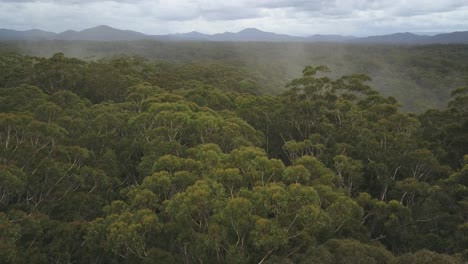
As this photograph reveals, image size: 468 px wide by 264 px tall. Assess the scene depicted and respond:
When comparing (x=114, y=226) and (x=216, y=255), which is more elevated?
(x=114, y=226)

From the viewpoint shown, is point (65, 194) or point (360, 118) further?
point (360, 118)

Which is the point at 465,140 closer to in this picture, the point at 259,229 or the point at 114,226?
the point at 259,229

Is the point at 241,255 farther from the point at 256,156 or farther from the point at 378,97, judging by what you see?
the point at 378,97

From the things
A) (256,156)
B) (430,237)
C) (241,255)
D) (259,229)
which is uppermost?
(256,156)

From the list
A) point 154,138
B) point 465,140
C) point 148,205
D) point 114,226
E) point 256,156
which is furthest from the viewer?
point 465,140

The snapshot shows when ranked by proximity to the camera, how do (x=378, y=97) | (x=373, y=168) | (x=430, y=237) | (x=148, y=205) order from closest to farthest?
(x=148, y=205) < (x=430, y=237) < (x=373, y=168) < (x=378, y=97)

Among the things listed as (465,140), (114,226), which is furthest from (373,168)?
(114,226)

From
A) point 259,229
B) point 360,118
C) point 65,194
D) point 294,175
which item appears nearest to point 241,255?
point 259,229
